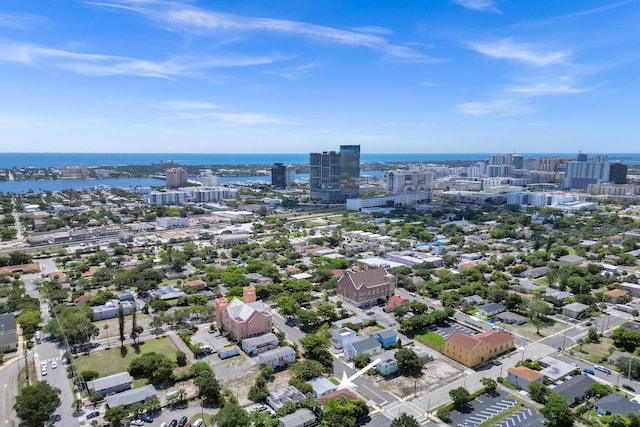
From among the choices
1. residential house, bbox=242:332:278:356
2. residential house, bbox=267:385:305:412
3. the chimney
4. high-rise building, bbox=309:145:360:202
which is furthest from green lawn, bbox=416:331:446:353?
high-rise building, bbox=309:145:360:202

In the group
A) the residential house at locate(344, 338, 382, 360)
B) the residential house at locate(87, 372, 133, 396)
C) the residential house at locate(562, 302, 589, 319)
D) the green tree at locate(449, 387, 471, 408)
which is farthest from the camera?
the residential house at locate(562, 302, 589, 319)

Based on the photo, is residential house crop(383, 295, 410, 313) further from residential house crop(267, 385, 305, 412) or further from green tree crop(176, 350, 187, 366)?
green tree crop(176, 350, 187, 366)

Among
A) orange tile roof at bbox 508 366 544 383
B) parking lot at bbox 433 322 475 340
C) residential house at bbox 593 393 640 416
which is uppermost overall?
orange tile roof at bbox 508 366 544 383

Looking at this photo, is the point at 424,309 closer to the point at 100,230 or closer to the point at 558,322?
the point at 558,322

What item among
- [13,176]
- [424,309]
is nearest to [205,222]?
[424,309]

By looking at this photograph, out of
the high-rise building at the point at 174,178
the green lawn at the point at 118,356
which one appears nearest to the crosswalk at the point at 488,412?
the green lawn at the point at 118,356

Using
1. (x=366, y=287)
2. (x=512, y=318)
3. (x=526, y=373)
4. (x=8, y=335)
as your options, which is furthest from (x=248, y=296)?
(x=512, y=318)

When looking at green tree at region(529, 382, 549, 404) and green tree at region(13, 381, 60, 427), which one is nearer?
green tree at region(13, 381, 60, 427)
